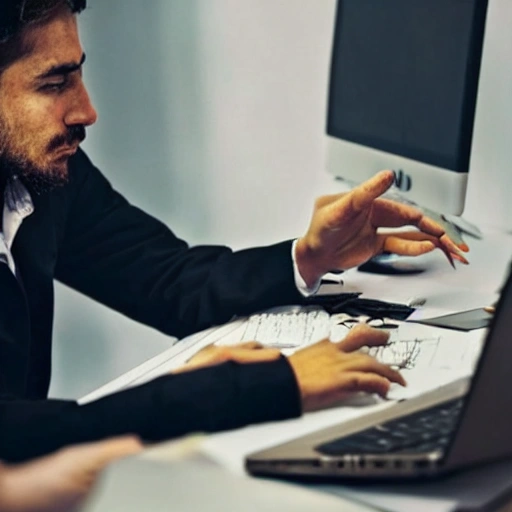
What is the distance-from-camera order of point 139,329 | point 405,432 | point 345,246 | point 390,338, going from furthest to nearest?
1. point 139,329
2. point 345,246
3. point 390,338
4. point 405,432

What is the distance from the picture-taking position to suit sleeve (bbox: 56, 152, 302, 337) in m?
1.38

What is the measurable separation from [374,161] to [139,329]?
0.46 m

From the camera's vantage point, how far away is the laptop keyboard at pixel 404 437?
80cm

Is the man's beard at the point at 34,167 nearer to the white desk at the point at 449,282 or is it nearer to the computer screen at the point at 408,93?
the white desk at the point at 449,282

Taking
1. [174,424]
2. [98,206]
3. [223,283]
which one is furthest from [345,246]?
[174,424]

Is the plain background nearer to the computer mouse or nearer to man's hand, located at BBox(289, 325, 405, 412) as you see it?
the computer mouse

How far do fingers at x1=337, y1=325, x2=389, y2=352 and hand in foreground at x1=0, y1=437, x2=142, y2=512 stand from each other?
0.77 feet

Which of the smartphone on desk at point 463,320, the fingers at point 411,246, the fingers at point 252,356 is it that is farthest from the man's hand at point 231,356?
the fingers at point 411,246

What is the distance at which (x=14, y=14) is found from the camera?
1.22 metres

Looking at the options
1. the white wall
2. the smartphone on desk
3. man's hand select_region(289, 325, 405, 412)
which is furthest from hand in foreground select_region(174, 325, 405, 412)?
the white wall

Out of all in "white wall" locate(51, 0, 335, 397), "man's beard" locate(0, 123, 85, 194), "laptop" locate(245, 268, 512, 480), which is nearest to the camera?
"laptop" locate(245, 268, 512, 480)

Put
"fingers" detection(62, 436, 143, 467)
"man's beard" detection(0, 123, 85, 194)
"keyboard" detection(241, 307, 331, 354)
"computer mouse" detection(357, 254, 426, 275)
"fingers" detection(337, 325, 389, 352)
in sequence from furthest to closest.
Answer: "computer mouse" detection(357, 254, 426, 275)
"man's beard" detection(0, 123, 85, 194)
"keyboard" detection(241, 307, 331, 354)
"fingers" detection(337, 325, 389, 352)
"fingers" detection(62, 436, 143, 467)

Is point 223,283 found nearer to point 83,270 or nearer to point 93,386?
point 83,270

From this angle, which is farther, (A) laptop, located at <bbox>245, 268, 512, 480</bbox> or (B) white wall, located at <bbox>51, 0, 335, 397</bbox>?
(B) white wall, located at <bbox>51, 0, 335, 397</bbox>
